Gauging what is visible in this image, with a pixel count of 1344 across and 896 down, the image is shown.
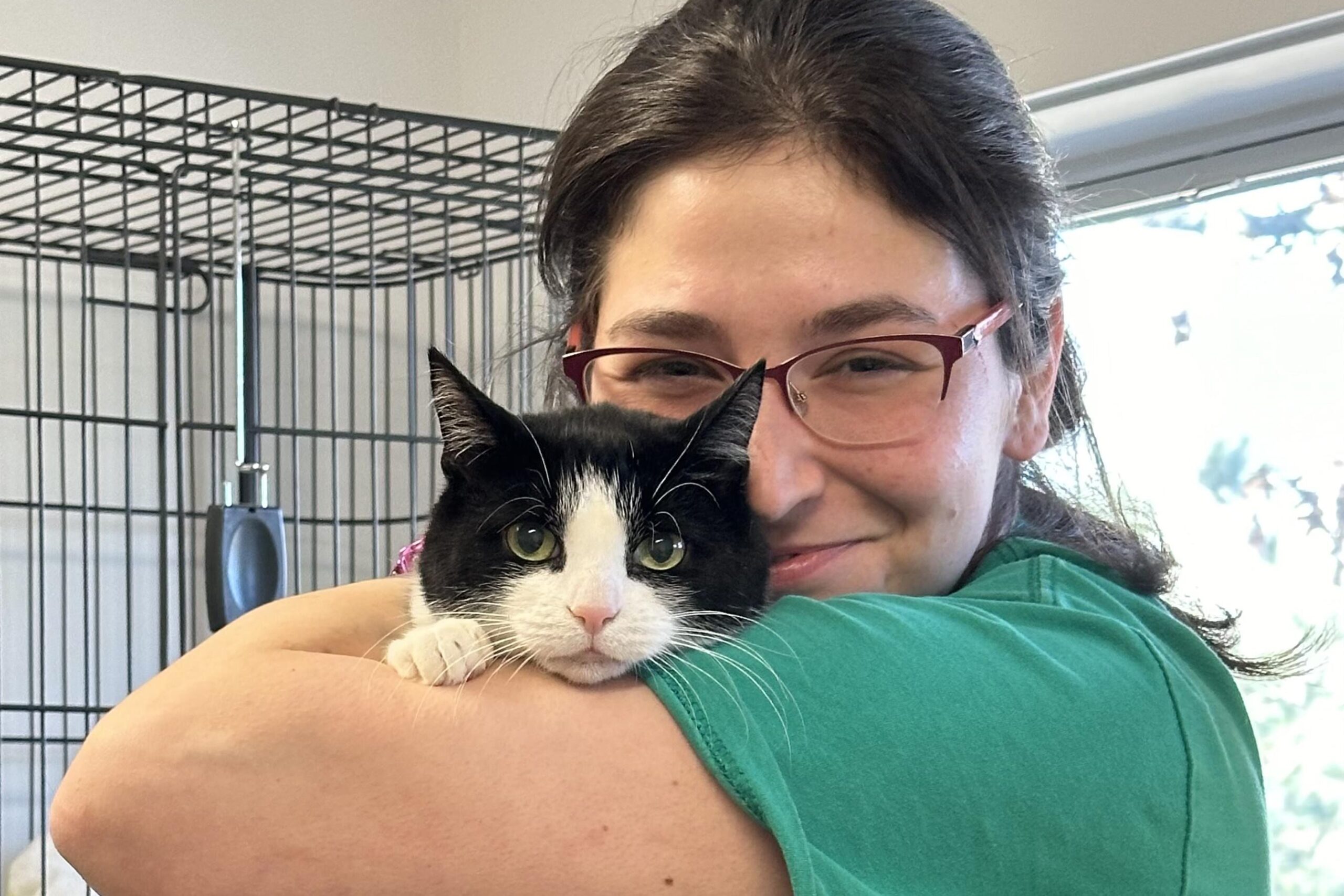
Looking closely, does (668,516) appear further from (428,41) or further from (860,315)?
(428,41)

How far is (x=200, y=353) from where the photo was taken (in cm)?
226

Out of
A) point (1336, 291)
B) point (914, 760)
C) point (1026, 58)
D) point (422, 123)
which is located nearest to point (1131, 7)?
point (1026, 58)

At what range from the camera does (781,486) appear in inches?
35.4

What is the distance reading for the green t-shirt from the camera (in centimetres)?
63

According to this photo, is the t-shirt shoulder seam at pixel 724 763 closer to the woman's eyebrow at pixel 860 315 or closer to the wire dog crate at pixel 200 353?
the woman's eyebrow at pixel 860 315

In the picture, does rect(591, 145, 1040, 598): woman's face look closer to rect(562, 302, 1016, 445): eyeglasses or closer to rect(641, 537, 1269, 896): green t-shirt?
rect(562, 302, 1016, 445): eyeglasses

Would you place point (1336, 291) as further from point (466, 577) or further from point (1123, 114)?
point (466, 577)

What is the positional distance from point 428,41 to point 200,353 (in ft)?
2.44

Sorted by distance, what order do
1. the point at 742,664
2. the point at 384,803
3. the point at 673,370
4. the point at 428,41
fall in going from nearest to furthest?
the point at 384,803 → the point at 742,664 → the point at 673,370 → the point at 428,41

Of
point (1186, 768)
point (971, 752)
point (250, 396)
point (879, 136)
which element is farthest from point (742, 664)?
point (250, 396)

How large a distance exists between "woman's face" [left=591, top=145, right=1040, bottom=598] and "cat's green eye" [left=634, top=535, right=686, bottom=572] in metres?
0.07

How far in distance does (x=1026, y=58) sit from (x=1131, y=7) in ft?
0.43

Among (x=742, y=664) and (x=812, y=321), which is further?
(x=812, y=321)

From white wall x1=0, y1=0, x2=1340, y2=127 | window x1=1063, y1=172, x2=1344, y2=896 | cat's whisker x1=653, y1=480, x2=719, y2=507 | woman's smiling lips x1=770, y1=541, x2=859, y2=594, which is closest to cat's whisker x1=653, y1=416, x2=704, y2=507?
cat's whisker x1=653, y1=480, x2=719, y2=507
